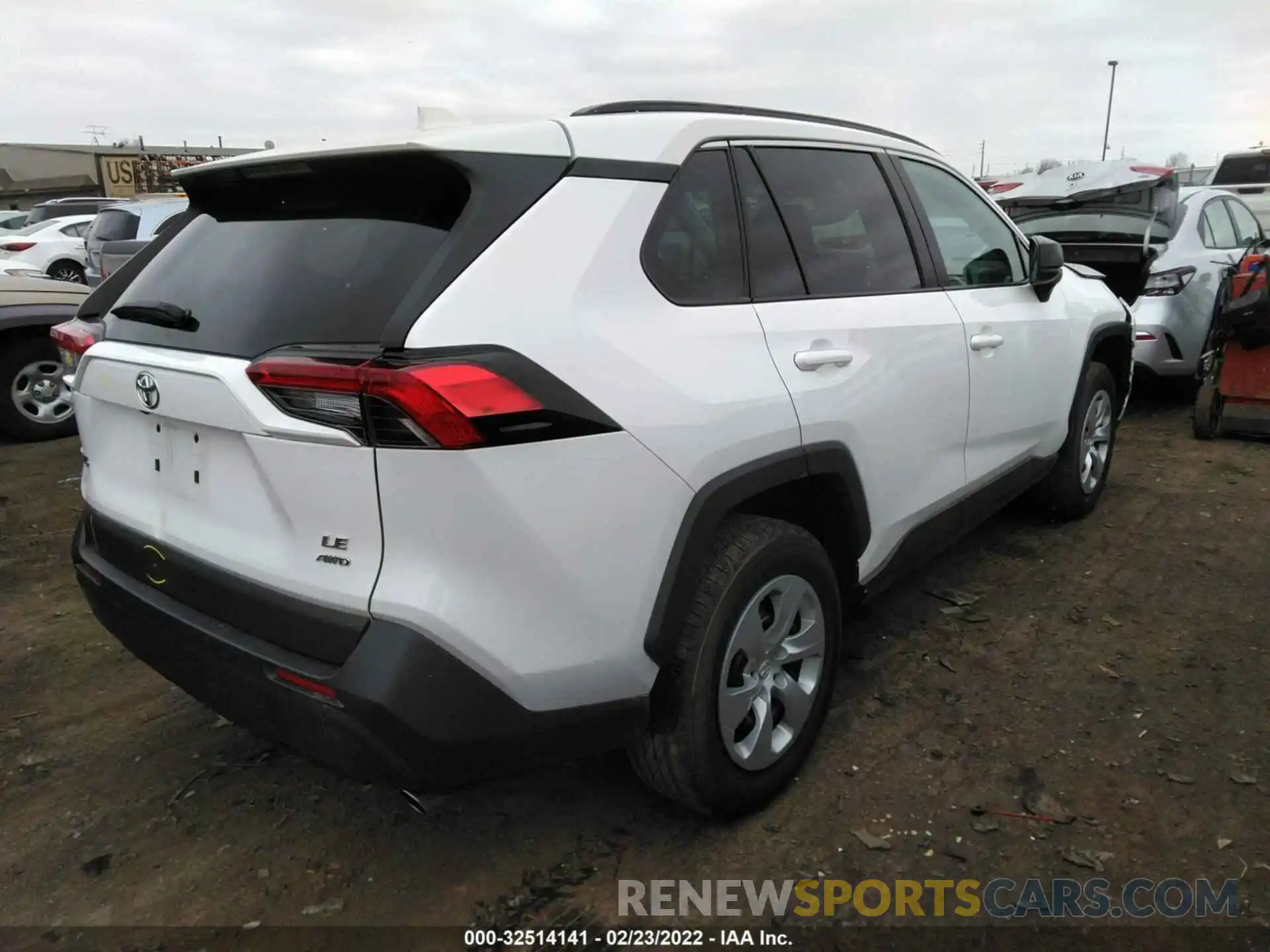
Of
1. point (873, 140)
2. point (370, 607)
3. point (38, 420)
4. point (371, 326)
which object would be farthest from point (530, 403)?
point (38, 420)

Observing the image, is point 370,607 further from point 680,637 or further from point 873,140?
point 873,140

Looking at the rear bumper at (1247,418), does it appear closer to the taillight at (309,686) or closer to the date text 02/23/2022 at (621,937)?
the date text 02/23/2022 at (621,937)

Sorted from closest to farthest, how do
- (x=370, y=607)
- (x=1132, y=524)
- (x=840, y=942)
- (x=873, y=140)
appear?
(x=370, y=607)
(x=840, y=942)
(x=873, y=140)
(x=1132, y=524)

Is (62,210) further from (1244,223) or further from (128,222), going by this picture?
(1244,223)

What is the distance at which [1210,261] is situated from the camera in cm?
667

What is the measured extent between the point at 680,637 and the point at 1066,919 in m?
1.14

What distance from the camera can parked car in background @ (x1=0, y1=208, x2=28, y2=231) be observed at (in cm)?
1998

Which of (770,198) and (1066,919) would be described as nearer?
(1066,919)

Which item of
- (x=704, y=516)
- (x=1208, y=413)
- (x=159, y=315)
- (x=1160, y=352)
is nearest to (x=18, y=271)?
(x=159, y=315)

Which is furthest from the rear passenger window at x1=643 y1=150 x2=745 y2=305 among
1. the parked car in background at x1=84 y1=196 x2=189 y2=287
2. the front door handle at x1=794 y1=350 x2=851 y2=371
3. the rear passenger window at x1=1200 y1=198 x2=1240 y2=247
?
the parked car in background at x1=84 y1=196 x2=189 y2=287

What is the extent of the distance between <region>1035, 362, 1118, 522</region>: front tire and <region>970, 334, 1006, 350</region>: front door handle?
42.3 inches

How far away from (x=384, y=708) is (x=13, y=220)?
2361cm

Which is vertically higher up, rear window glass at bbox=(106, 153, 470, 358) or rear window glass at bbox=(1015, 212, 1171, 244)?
rear window glass at bbox=(106, 153, 470, 358)

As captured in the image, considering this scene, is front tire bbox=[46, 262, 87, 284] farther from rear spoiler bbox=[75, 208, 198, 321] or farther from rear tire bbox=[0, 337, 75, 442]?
rear spoiler bbox=[75, 208, 198, 321]
